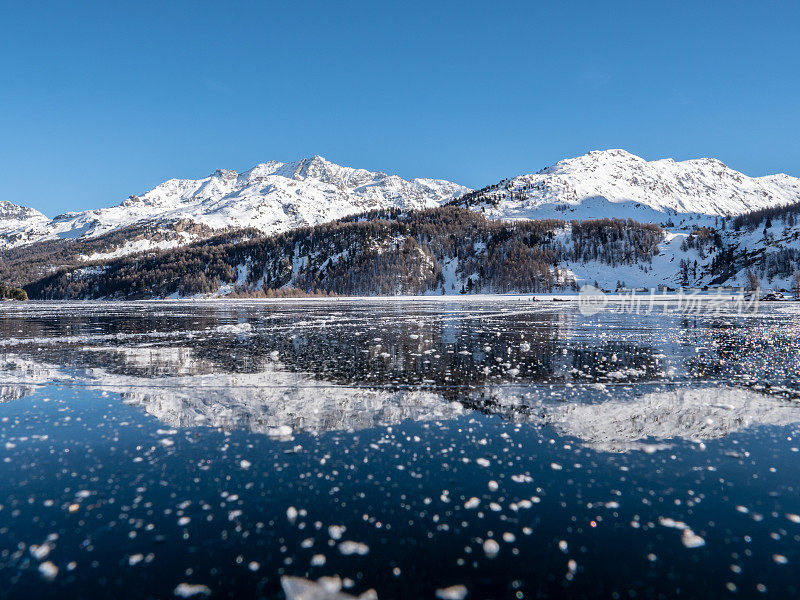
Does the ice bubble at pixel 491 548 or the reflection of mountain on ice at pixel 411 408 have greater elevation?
the reflection of mountain on ice at pixel 411 408

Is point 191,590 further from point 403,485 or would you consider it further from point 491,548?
point 491,548

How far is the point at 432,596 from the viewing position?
145 inches

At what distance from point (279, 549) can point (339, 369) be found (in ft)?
30.7

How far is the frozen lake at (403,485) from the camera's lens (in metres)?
3.98

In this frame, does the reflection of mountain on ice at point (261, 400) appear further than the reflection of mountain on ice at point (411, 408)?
Yes

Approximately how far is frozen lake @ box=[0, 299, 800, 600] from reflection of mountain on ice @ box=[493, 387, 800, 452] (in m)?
0.06

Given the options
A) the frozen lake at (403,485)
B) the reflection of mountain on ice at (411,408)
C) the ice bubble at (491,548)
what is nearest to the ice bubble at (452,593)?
the frozen lake at (403,485)

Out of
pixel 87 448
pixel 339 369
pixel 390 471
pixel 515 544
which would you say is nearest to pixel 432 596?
pixel 515 544

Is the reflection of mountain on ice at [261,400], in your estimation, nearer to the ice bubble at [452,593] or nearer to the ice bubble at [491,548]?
the ice bubble at [491,548]

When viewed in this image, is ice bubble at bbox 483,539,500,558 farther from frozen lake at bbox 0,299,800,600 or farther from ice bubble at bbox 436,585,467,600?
ice bubble at bbox 436,585,467,600

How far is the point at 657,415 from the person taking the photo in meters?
8.55

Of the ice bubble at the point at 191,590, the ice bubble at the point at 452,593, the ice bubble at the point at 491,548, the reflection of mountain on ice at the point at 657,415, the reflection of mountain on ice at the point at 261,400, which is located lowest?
the ice bubble at the point at 191,590

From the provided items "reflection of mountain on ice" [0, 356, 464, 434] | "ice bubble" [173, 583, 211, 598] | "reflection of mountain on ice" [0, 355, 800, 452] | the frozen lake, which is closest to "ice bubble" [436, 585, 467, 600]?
the frozen lake

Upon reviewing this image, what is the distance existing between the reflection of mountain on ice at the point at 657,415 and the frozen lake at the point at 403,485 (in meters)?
0.06
